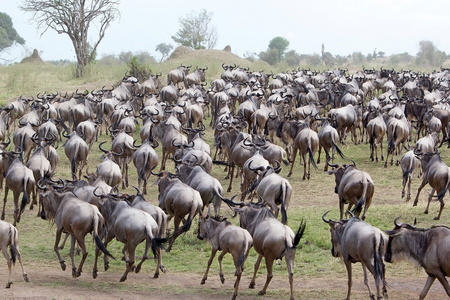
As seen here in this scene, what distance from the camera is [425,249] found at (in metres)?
8.91

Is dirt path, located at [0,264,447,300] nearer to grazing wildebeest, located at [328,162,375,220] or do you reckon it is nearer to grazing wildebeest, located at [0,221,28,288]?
grazing wildebeest, located at [0,221,28,288]

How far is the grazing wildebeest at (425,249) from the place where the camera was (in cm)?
868

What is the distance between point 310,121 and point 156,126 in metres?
4.90

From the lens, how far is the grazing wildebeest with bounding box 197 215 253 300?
31.2 feet

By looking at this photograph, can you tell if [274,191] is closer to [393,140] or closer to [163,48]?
[393,140]

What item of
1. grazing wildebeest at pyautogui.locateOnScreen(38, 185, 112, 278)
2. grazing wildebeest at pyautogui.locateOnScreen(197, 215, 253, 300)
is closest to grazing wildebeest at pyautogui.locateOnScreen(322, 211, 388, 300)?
grazing wildebeest at pyautogui.locateOnScreen(197, 215, 253, 300)

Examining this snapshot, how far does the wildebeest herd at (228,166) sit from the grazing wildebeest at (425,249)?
0.01m

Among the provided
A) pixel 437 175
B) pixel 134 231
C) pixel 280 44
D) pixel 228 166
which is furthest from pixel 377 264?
pixel 280 44

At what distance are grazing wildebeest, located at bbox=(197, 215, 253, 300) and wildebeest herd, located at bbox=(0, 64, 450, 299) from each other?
0.02 m

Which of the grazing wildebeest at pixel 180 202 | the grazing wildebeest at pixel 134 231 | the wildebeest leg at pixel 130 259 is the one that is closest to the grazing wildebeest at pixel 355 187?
the grazing wildebeest at pixel 180 202

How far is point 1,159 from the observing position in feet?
49.7

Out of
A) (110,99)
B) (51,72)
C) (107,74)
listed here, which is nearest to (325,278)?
(110,99)

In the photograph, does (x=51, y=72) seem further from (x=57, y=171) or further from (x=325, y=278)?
(x=325, y=278)

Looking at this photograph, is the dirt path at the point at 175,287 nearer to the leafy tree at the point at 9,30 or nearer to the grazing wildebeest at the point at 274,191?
the grazing wildebeest at the point at 274,191
